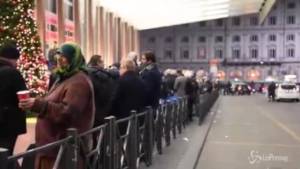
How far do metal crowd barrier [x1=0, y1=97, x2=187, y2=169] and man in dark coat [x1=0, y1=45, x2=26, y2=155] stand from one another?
0.76m

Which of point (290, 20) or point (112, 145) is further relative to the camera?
point (290, 20)

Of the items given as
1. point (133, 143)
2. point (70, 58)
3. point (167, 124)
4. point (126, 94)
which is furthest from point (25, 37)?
point (70, 58)

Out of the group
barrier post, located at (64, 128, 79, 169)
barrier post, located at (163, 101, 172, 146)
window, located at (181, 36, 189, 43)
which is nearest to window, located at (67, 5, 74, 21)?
barrier post, located at (163, 101, 172, 146)

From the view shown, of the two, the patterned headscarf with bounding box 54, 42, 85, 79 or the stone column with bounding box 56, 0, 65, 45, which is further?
the stone column with bounding box 56, 0, 65, 45

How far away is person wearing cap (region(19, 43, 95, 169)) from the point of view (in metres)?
4.88

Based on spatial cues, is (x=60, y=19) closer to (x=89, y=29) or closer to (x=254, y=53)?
(x=89, y=29)

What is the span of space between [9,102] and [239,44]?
103765 millimetres

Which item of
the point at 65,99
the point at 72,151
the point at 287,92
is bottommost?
the point at 287,92

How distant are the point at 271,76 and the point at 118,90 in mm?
96834

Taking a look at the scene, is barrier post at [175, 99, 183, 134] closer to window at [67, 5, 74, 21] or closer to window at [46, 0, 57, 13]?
window at [46, 0, 57, 13]

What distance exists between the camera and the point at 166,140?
42.9 feet

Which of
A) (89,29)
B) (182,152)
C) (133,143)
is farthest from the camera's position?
(89,29)

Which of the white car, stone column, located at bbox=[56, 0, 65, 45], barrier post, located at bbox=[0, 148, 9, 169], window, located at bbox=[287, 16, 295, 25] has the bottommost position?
the white car

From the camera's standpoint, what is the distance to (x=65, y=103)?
493 centimetres
